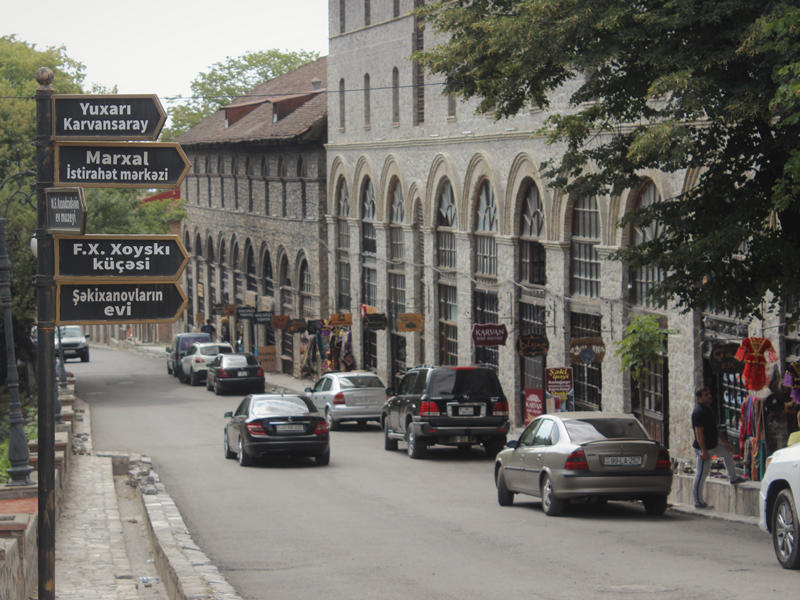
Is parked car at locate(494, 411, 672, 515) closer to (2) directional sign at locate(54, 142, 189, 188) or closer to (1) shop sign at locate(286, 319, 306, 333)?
(2) directional sign at locate(54, 142, 189, 188)

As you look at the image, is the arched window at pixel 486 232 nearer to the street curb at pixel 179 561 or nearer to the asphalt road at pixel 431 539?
the asphalt road at pixel 431 539

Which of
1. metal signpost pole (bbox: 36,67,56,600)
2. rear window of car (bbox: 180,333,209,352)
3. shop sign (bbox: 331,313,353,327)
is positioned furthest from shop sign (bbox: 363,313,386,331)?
metal signpost pole (bbox: 36,67,56,600)

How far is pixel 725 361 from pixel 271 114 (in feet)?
127

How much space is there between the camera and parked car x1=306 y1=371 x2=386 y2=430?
33.9 m

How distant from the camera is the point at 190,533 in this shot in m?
16.4

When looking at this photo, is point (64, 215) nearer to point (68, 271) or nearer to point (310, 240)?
point (68, 271)

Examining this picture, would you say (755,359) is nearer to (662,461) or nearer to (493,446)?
(662,461)

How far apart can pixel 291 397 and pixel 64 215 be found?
55.5 feet

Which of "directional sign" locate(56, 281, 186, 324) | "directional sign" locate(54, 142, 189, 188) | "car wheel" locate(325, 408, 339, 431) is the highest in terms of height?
"directional sign" locate(54, 142, 189, 188)

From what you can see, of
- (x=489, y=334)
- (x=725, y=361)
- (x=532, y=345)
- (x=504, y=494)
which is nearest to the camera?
(x=504, y=494)

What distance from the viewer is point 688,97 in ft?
46.5

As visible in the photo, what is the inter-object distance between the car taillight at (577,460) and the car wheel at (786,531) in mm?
4379

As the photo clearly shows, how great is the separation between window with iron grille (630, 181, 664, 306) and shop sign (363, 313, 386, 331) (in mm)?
16229

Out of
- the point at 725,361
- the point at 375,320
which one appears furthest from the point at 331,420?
the point at 725,361
